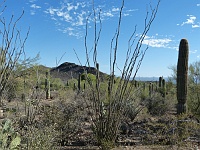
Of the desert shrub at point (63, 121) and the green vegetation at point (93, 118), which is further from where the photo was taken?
the desert shrub at point (63, 121)

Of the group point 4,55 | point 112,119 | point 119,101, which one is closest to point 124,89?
point 119,101

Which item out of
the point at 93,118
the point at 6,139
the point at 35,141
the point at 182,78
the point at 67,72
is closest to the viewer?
the point at 6,139

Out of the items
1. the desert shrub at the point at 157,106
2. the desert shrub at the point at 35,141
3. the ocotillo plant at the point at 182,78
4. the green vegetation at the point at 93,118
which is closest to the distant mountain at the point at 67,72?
the green vegetation at the point at 93,118

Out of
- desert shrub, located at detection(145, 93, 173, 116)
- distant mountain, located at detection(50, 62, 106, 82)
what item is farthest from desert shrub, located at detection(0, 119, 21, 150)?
desert shrub, located at detection(145, 93, 173, 116)

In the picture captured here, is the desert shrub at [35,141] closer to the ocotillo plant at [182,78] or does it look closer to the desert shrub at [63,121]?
the desert shrub at [63,121]

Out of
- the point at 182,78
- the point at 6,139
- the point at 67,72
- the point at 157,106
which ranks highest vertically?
the point at 67,72

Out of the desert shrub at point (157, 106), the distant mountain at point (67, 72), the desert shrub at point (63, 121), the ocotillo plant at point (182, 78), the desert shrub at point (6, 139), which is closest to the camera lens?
the desert shrub at point (6, 139)

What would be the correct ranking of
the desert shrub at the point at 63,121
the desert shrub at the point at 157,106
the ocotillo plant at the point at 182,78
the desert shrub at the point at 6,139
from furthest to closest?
the desert shrub at the point at 157,106
the ocotillo plant at the point at 182,78
the desert shrub at the point at 63,121
the desert shrub at the point at 6,139

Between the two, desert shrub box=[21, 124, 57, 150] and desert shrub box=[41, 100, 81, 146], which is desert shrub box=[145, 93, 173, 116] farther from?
desert shrub box=[21, 124, 57, 150]

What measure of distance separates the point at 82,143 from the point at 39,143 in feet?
10.5

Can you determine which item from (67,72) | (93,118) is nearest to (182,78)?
(93,118)

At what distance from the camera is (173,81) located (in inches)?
848

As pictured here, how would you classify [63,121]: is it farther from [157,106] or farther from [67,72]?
[67,72]

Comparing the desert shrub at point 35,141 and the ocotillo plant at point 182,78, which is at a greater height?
the ocotillo plant at point 182,78
